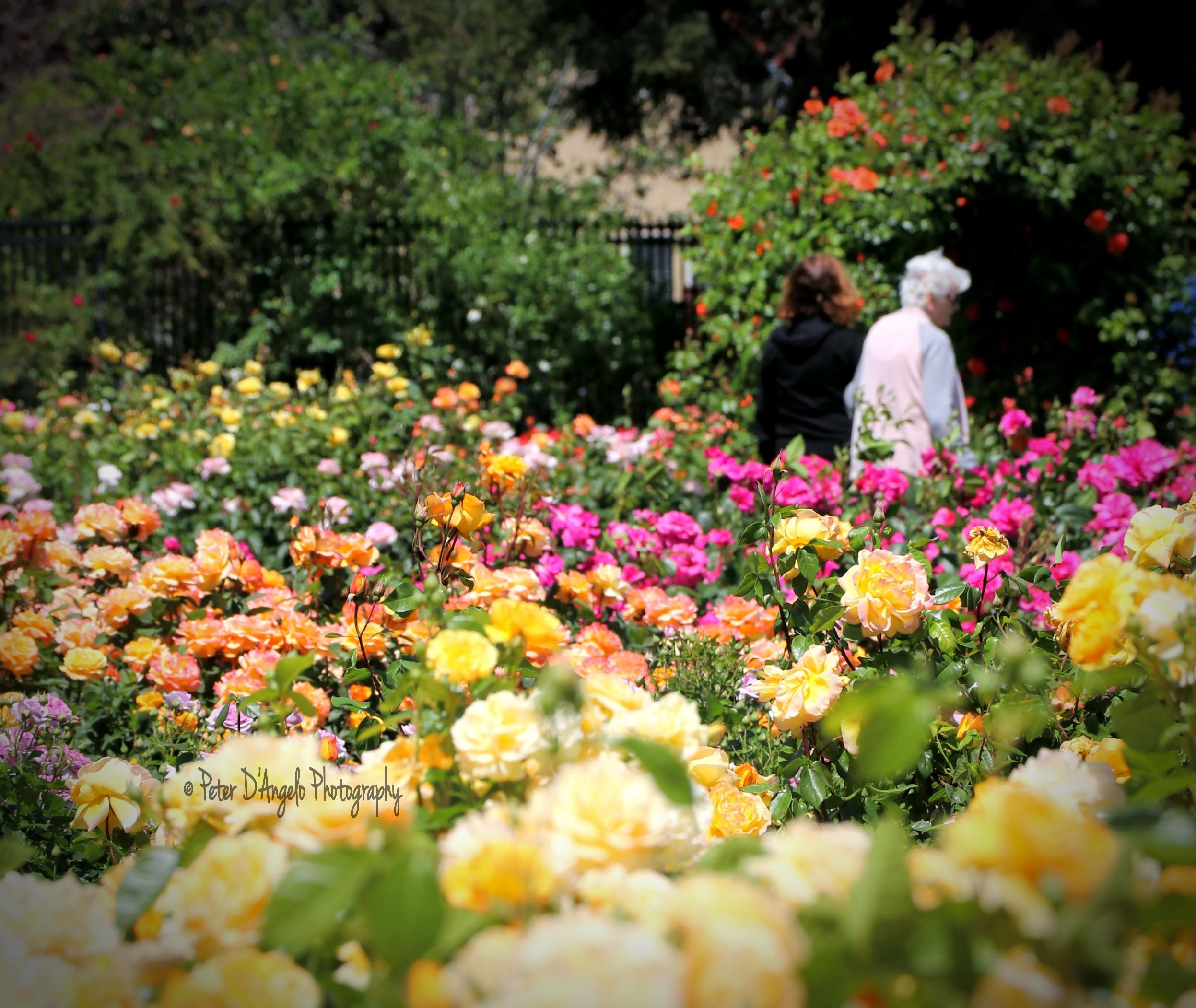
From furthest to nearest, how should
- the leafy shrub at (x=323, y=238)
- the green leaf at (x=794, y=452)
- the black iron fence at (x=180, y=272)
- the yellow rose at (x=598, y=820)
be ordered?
the black iron fence at (x=180, y=272)
the leafy shrub at (x=323, y=238)
the green leaf at (x=794, y=452)
the yellow rose at (x=598, y=820)

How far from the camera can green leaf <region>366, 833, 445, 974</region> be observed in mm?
603

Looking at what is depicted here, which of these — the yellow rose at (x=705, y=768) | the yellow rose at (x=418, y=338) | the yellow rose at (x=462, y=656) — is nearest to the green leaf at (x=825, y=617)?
the yellow rose at (x=705, y=768)

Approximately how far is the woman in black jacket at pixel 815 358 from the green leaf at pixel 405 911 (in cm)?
324

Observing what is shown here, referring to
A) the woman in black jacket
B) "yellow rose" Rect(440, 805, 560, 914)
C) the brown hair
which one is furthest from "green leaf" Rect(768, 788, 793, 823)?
the brown hair

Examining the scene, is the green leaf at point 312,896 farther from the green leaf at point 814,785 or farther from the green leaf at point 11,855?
the green leaf at point 814,785

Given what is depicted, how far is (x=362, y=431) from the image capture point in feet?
13.9

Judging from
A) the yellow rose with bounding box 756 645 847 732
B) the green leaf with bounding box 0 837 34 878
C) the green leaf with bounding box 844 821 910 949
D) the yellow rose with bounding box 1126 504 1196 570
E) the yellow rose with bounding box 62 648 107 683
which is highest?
the yellow rose with bounding box 1126 504 1196 570

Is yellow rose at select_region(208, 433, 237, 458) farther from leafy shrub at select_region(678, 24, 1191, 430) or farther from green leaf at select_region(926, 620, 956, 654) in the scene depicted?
leafy shrub at select_region(678, 24, 1191, 430)

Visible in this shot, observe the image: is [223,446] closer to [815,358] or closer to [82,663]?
[82,663]

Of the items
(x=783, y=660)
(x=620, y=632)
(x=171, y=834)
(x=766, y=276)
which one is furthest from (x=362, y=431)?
(x=171, y=834)

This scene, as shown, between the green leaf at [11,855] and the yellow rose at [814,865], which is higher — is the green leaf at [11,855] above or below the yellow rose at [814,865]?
below

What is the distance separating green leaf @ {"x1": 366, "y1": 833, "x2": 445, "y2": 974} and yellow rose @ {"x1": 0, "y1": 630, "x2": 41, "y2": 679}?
161 centimetres

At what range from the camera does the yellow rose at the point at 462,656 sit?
Answer: 86 cm

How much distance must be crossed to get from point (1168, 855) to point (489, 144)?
822 cm
